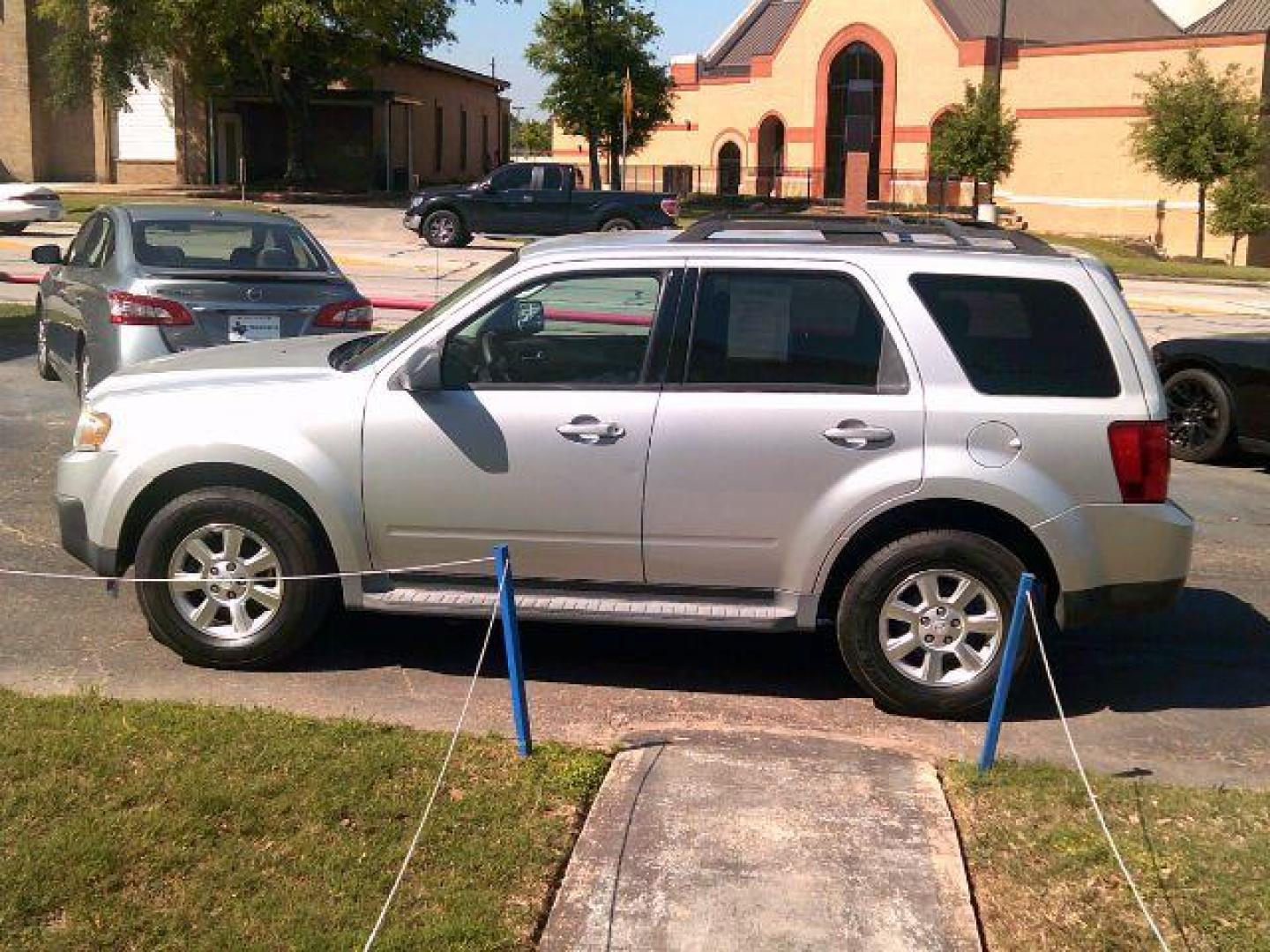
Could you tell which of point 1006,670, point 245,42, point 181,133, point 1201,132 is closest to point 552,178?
point 245,42

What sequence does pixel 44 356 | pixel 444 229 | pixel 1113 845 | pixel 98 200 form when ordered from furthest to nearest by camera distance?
pixel 98 200 < pixel 444 229 < pixel 44 356 < pixel 1113 845

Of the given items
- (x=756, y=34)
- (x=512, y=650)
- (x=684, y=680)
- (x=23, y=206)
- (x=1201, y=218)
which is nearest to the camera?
(x=512, y=650)

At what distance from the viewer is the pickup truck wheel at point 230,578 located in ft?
18.2

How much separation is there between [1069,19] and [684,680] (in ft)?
191

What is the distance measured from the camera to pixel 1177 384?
35.4ft

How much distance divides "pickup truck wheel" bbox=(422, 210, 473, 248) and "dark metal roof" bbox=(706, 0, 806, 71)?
117 feet

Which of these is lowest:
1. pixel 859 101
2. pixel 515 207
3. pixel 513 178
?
pixel 515 207

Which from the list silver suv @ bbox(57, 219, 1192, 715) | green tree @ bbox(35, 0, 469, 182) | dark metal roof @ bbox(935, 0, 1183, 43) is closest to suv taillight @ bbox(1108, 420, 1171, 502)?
silver suv @ bbox(57, 219, 1192, 715)

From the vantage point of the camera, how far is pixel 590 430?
5.39 meters

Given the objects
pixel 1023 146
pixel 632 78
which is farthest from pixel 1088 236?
pixel 632 78

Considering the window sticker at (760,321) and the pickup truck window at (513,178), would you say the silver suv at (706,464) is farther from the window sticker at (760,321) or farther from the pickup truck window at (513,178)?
the pickup truck window at (513,178)

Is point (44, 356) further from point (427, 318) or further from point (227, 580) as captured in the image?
→ point (427, 318)

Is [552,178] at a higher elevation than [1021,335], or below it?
higher

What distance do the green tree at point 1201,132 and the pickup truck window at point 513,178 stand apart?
66.8 ft
